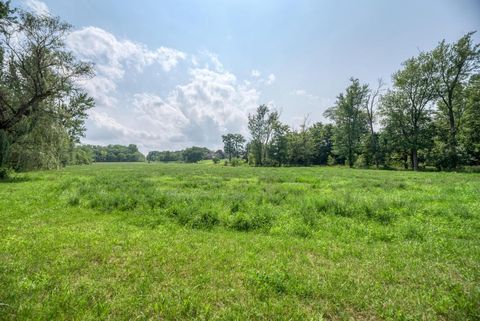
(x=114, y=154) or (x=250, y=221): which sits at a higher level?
(x=114, y=154)

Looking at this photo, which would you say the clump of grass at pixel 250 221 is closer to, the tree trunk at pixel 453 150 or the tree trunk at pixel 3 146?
the tree trunk at pixel 3 146

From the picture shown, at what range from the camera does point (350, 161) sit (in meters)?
57.2

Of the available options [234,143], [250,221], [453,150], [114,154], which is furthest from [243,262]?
[114,154]

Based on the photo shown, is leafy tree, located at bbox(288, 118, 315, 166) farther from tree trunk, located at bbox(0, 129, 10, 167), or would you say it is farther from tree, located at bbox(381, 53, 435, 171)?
tree trunk, located at bbox(0, 129, 10, 167)

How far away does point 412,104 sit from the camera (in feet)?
147

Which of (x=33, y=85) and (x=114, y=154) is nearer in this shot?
(x=33, y=85)

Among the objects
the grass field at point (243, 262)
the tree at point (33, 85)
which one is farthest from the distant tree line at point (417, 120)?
the tree at point (33, 85)

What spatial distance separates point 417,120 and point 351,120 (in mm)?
13968

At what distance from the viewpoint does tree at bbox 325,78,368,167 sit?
183 feet

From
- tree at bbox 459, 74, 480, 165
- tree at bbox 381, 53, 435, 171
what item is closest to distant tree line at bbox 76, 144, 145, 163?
tree at bbox 381, 53, 435, 171

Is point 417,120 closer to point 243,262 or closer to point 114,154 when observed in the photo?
point 243,262

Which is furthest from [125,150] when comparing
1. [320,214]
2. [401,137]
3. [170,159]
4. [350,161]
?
[320,214]

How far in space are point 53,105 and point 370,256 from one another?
96.9ft

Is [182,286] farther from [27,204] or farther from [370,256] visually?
[27,204]
